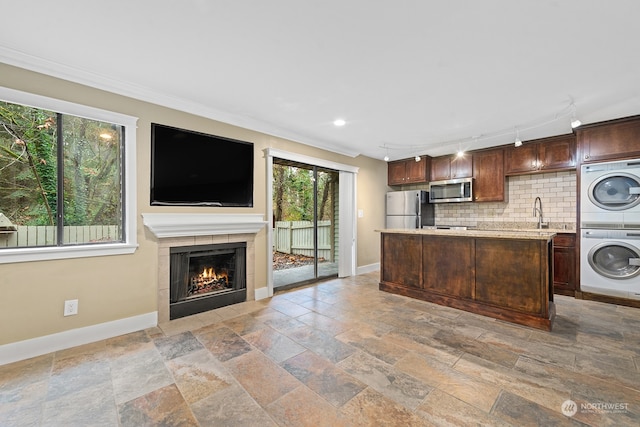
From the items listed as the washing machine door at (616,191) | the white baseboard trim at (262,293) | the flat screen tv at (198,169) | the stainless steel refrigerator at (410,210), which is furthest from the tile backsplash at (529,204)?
the flat screen tv at (198,169)

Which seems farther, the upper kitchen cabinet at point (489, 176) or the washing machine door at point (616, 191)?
the upper kitchen cabinet at point (489, 176)

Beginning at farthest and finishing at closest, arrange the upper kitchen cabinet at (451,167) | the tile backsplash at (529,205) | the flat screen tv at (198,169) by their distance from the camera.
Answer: the upper kitchen cabinet at (451,167) → the tile backsplash at (529,205) → the flat screen tv at (198,169)

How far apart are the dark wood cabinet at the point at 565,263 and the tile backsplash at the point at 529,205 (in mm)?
576

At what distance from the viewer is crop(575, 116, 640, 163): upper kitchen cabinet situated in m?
3.40

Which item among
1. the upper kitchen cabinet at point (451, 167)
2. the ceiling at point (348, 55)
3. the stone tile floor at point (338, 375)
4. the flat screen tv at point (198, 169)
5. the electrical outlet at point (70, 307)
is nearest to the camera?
the stone tile floor at point (338, 375)

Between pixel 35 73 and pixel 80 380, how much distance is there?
8.20 feet

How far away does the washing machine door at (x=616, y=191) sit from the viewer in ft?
11.1

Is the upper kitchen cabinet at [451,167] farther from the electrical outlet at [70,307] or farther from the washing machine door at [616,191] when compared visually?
the electrical outlet at [70,307]

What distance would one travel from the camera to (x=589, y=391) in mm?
1818

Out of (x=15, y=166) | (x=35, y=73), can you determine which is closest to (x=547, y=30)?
(x=35, y=73)

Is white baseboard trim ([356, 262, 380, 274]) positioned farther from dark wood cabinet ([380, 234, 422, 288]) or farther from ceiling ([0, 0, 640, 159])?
ceiling ([0, 0, 640, 159])

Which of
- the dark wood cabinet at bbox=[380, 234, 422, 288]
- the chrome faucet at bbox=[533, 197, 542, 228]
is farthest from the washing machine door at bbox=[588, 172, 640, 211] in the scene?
the dark wood cabinet at bbox=[380, 234, 422, 288]

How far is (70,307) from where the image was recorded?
2455 mm

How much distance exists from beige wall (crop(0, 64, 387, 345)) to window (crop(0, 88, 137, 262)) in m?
0.09
